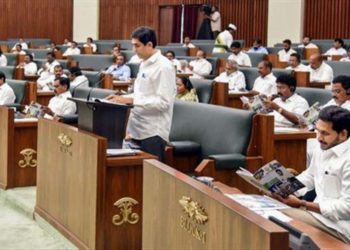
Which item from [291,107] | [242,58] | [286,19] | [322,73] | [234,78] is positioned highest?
[286,19]

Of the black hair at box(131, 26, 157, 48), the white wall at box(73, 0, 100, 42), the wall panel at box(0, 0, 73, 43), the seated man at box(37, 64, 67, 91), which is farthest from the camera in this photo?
the wall panel at box(0, 0, 73, 43)

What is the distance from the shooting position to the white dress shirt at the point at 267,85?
8.72 m

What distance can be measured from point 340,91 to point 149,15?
1454 cm

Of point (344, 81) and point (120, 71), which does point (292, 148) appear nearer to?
point (344, 81)

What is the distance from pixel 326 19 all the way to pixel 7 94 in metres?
9.75

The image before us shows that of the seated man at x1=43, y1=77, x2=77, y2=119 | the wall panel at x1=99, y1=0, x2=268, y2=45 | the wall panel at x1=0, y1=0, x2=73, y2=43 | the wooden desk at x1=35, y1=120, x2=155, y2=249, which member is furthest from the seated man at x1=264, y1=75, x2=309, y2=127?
the wall panel at x1=0, y1=0, x2=73, y2=43

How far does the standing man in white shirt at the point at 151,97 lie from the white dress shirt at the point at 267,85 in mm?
4394

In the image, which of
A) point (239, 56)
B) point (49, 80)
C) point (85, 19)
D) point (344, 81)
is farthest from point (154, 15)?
point (344, 81)

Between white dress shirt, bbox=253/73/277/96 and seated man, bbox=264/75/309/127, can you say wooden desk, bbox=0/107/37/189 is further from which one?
white dress shirt, bbox=253/73/277/96

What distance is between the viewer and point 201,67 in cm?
1182

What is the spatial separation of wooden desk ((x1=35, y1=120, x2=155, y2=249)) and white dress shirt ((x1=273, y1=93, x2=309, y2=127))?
2.35 metres

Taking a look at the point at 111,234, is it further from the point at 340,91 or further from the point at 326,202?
the point at 340,91

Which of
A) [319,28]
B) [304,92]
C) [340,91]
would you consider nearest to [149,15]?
[319,28]

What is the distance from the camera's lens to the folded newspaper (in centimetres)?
321
